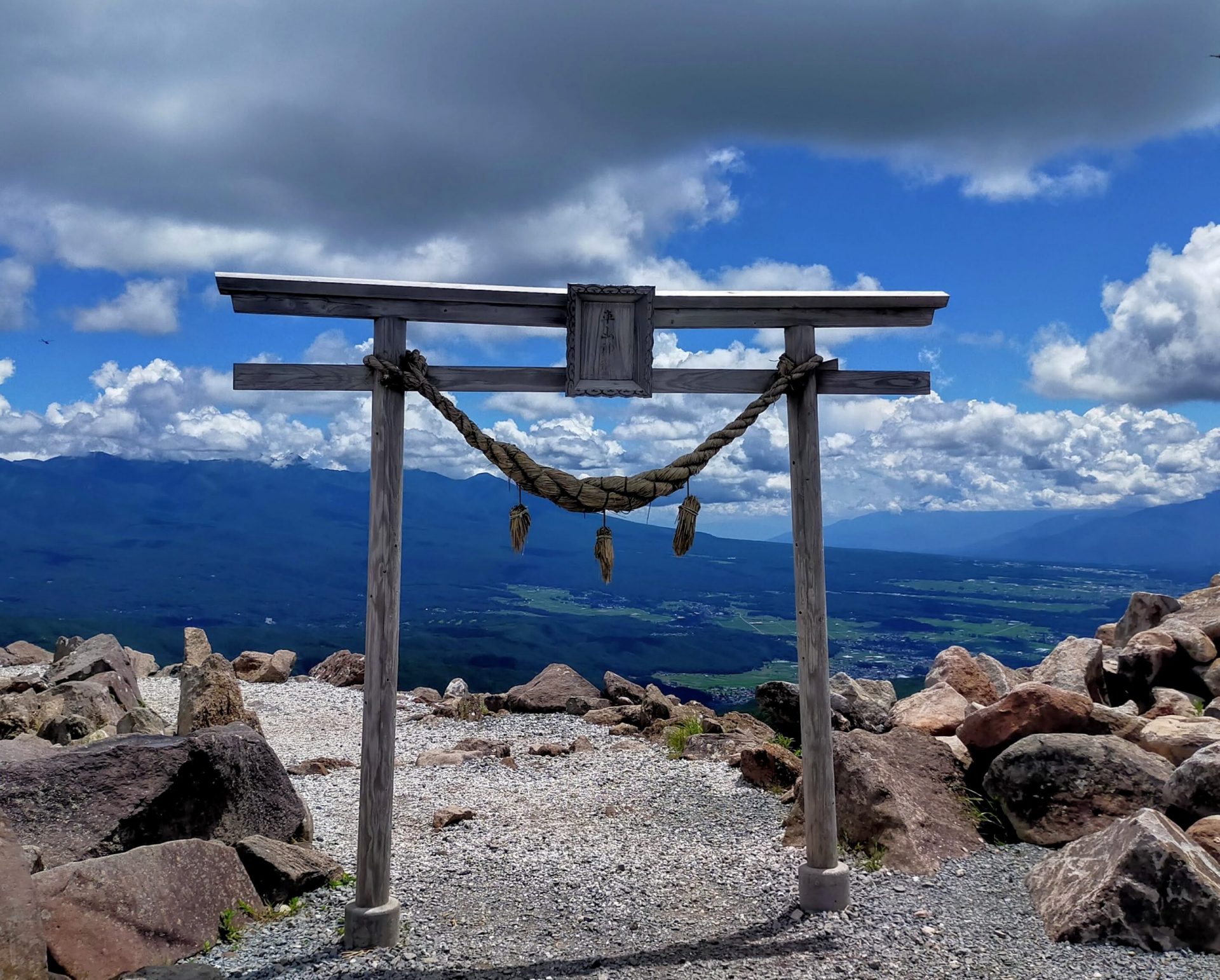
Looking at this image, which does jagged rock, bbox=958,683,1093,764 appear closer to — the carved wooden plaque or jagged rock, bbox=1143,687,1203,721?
jagged rock, bbox=1143,687,1203,721

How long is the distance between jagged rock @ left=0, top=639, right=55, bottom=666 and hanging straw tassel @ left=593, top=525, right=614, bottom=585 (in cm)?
1760

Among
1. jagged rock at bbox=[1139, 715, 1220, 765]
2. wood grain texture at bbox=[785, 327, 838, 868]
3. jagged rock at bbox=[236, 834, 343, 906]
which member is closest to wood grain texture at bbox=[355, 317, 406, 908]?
jagged rock at bbox=[236, 834, 343, 906]

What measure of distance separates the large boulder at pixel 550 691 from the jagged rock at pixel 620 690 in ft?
0.63

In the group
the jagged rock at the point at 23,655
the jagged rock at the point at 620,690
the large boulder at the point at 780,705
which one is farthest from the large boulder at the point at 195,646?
the large boulder at the point at 780,705

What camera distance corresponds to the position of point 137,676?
63.3ft

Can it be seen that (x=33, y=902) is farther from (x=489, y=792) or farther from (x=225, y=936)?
(x=489, y=792)

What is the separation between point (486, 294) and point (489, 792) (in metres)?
6.21

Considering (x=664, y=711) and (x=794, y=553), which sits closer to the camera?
(x=794, y=553)

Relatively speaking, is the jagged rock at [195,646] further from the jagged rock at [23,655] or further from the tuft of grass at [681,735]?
the tuft of grass at [681,735]

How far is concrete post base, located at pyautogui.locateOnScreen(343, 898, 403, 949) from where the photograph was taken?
6711mm

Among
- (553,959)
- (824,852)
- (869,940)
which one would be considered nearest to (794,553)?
(824,852)

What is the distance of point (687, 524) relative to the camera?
7480mm

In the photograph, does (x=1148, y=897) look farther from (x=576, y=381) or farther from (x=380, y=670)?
(x=380, y=670)

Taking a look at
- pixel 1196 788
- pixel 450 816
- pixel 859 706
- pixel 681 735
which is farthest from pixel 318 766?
pixel 1196 788
